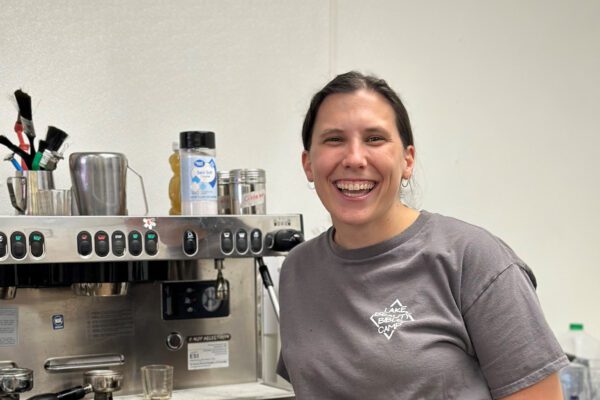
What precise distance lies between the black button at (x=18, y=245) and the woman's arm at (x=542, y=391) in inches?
36.4

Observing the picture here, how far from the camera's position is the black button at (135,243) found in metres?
1.57

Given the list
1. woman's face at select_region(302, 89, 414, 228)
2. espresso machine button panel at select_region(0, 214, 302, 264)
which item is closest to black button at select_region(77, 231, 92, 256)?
espresso machine button panel at select_region(0, 214, 302, 264)

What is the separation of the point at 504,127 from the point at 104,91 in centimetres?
126

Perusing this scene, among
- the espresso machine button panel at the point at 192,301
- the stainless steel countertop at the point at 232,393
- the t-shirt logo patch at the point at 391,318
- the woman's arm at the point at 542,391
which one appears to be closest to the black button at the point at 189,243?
the espresso machine button panel at the point at 192,301

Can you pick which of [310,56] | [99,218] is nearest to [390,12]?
[310,56]

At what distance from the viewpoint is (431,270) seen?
1.28 metres

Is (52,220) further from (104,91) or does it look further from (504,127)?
(504,127)

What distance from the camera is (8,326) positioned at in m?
1.71

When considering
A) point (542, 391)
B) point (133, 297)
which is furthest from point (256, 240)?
point (542, 391)

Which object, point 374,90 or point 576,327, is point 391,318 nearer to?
point 374,90

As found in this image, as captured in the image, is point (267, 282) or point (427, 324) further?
point (267, 282)

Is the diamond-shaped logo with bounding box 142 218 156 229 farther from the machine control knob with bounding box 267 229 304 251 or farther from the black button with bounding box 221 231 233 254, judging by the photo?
the machine control knob with bounding box 267 229 304 251

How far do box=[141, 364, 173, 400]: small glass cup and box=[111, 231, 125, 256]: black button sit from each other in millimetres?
314

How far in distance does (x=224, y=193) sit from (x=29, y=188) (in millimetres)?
442
